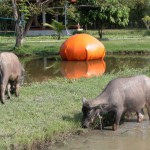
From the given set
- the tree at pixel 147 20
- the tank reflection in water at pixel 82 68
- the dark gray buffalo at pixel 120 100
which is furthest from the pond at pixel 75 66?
the tree at pixel 147 20

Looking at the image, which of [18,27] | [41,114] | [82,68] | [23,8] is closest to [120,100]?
[41,114]

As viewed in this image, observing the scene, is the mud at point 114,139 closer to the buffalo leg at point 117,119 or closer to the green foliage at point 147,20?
the buffalo leg at point 117,119

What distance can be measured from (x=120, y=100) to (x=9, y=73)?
10.2 ft

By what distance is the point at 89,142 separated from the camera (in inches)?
363

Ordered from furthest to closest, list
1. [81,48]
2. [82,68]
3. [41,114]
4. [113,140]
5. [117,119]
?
1. [81,48]
2. [82,68]
3. [41,114]
4. [117,119]
5. [113,140]

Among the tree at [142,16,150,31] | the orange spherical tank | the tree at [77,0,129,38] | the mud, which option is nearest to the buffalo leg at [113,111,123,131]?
the mud

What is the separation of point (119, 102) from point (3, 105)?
2940mm

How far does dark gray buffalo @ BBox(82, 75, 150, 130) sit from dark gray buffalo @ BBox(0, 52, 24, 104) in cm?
256

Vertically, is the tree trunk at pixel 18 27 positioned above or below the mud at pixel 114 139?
above

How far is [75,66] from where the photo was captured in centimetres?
2208

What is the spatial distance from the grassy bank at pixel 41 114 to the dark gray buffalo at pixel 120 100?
530 mm

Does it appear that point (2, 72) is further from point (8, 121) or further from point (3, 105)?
point (8, 121)

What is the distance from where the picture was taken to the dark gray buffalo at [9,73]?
11195 millimetres

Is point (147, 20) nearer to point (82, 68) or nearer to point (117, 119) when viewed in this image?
point (82, 68)
